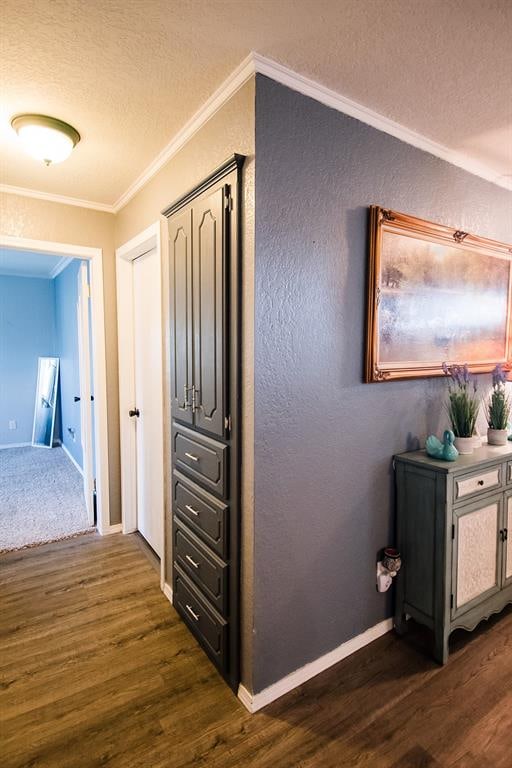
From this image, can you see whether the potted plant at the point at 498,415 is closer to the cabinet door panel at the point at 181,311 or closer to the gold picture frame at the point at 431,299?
the gold picture frame at the point at 431,299

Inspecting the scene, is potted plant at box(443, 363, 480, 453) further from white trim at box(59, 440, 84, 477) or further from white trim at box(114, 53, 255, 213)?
white trim at box(59, 440, 84, 477)

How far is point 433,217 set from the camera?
2145mm

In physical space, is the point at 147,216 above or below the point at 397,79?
below

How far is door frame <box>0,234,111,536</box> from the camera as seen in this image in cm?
299

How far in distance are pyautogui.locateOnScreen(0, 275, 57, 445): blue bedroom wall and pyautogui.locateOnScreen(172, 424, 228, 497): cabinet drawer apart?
4792 millimetres

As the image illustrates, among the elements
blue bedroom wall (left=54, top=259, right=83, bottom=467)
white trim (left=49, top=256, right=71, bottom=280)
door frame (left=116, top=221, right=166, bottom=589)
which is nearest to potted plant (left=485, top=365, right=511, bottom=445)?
door frame (left=116, top=221, right=166, bottom=589)

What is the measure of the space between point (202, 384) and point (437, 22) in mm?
1529

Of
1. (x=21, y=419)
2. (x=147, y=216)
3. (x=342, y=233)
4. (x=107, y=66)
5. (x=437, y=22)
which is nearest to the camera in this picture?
(x=437, y=22)

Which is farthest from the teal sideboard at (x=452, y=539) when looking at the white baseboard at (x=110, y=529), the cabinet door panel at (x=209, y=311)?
the white baseboard at (x=110, y=529)

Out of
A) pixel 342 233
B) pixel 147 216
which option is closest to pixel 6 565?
pixel 147 216

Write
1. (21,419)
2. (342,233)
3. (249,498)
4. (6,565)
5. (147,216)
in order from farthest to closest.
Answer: (21,419), (6,565), (147,216), (342,233), (249,498)

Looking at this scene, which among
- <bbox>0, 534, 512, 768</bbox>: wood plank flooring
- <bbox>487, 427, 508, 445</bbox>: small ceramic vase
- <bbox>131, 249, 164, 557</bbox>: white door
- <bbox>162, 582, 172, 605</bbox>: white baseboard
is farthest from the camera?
<bbox>131, 249, 164, 557</bbox>: white door

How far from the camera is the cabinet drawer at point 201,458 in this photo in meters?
1.75

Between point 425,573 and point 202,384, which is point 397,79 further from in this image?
point 425,573
